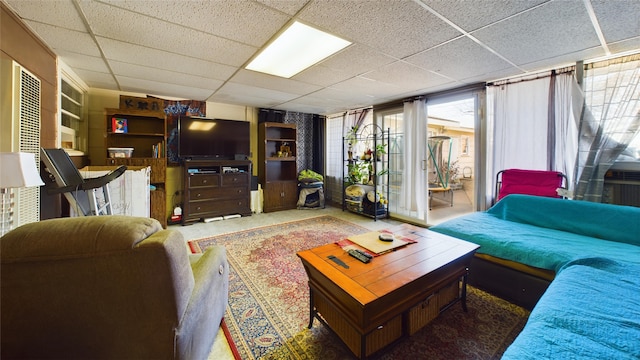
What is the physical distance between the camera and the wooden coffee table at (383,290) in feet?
4.22

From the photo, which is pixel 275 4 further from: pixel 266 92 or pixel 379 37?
pixel 266 92

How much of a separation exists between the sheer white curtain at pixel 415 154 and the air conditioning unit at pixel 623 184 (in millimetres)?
1979

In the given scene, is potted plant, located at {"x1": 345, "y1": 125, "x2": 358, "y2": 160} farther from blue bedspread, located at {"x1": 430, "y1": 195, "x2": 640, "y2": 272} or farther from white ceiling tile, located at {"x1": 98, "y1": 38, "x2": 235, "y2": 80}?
blue bedspread, located at {"x1": 430, "y1": 195, "x2": 640, "y2": 272}

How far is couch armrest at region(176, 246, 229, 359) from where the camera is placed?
1.00 metres

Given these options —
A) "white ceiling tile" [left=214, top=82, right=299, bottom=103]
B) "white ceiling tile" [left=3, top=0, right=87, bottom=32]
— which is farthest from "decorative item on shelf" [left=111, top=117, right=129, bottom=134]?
"white ceiling tile" [left=3, top=0, right=87, bottom=32]

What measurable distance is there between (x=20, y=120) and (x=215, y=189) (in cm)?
282

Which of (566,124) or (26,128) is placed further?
(566,124)

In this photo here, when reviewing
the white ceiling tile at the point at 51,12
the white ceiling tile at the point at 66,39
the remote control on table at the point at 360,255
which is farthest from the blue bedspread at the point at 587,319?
the white ceiling tile at the point at 66,39

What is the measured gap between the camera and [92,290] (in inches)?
33.1

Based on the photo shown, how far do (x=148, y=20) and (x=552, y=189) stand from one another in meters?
4.17

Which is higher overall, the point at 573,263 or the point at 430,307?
the point at 573,263

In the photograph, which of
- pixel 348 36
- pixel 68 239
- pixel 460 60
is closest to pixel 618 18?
pixel 460 60

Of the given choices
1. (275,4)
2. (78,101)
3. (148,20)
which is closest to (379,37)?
(275,4)

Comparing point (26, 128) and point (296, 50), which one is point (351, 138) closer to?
point (296, 50)
